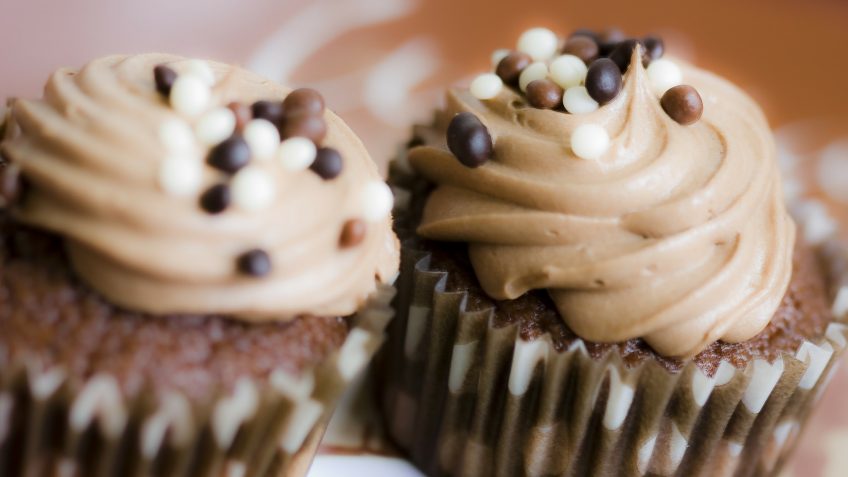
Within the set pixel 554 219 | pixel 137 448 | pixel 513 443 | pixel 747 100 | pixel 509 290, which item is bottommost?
pixel 513 443

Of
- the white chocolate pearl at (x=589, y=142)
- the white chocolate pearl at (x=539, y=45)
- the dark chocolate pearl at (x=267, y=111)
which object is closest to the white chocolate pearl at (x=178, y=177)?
the dark chocolate pearl at (x=267, y=111)

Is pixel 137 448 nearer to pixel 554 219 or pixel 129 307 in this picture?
pixel 129 307

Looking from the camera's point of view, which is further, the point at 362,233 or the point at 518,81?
the point at 518,81

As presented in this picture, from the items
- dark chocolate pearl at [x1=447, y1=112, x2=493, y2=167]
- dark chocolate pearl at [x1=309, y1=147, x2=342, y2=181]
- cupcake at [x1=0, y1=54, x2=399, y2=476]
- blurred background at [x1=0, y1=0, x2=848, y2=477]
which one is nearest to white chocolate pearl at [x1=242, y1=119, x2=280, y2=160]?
cupcake at [x1=0, y1=54, x2=399, y2=476]

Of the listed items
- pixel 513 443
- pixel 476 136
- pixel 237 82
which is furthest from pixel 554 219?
pixel 237 82

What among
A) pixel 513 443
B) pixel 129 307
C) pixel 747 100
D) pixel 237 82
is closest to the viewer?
pixel 129 307

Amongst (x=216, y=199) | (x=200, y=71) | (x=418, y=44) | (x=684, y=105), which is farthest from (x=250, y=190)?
(x=418, y=44)

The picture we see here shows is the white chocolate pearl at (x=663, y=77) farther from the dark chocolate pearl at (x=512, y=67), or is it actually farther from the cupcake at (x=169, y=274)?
the cupcake at (x=169, y=274)

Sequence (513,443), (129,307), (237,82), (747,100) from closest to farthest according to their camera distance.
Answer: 1. (129,307)
2. (237,82)
3. (513,443)
4. (747,100)
